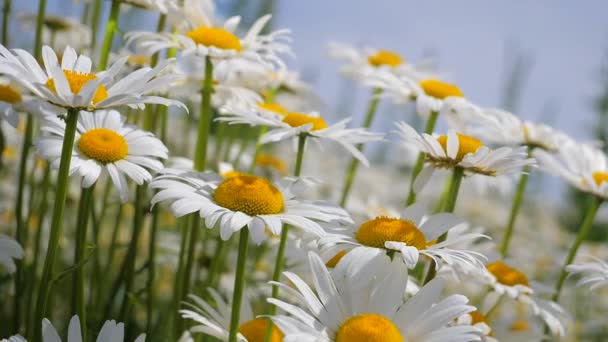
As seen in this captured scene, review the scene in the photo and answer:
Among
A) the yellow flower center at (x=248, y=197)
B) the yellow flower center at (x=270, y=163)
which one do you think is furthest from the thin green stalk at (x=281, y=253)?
the yellow flower center at (x=270, y=163)

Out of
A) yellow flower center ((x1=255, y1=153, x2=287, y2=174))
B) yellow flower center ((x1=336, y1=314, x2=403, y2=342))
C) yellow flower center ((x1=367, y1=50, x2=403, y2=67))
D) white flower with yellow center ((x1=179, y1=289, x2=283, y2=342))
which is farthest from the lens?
yellow flower center ((x1=255, y1=153, x2=287, y2=174))

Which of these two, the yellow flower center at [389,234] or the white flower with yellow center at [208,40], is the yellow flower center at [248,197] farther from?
the white flower with yellow center at [208,40]

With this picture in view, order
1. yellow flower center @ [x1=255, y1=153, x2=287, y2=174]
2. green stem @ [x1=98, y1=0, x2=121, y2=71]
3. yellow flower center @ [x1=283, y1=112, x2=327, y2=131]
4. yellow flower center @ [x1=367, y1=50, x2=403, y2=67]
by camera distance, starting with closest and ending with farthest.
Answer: yellow flower center @ [x1=283, y1=112, x2=327, y2=131], green stem @ [x1=98, y1=0, x2=121, y2=71], yellow flower center @ [x1=367, y1=50, x2=403, y2=67], yellow flower center @ [x1=255, y1=153, x2=287, y2=174]

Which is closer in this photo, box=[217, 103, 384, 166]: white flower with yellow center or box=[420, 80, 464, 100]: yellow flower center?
Answer: box=[217, 103, 384, 166]: white flower with yellow center

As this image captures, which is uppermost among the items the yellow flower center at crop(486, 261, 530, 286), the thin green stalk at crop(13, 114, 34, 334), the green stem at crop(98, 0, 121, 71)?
the green stem at crop(98, 0, 121, 71)

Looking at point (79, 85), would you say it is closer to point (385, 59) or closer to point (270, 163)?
point (385, 59)

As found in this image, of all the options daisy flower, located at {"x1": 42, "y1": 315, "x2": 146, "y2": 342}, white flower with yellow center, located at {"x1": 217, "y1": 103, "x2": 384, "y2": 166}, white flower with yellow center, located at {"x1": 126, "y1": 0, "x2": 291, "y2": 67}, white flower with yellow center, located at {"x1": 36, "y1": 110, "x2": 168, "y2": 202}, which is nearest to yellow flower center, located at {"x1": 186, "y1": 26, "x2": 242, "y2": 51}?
white flower with yellow center, located at {"x1": 126, "y1": 0, "x2": 291, "y2": 67}

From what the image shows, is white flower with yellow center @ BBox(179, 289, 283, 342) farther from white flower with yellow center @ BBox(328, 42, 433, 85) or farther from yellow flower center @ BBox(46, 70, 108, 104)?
white flower with yellow center @ BBox(328, 42, 433, 85)
